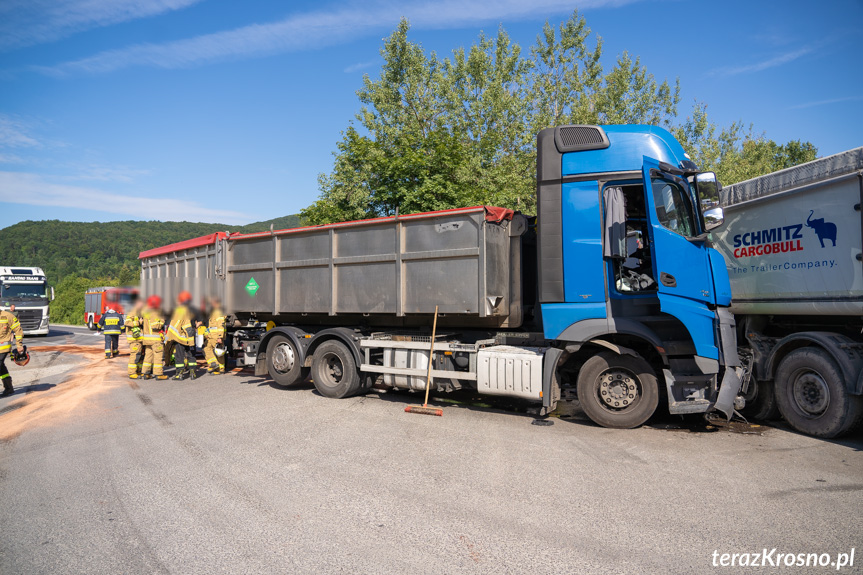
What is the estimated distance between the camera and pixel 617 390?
6270mm

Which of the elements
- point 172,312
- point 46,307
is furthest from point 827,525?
point 46,307

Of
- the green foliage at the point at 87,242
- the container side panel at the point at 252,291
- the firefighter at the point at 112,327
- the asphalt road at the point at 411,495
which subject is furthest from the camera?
the green foliage at the point at 87,242

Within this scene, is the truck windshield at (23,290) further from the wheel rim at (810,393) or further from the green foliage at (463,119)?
the wheel rim at (810,393)

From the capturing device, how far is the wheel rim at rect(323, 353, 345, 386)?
8.70 metres

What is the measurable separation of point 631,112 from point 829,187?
60.7ft

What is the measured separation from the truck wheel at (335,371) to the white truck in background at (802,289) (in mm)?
5361

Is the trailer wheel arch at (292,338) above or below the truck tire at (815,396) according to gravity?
above

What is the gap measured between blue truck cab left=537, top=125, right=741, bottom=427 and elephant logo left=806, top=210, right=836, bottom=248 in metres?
1.01

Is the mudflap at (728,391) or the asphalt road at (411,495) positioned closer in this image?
the asphalt road at (411,495)

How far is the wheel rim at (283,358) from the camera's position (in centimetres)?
913

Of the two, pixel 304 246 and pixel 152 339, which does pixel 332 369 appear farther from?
pixel 152 339

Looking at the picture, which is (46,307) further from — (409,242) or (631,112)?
(631,112)

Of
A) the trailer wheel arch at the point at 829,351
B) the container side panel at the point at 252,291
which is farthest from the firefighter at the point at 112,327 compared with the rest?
the trailer wheel arch at the point at 829,351

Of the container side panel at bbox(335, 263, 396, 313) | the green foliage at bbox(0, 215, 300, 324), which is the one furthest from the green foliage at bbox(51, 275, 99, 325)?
the container side panel at bbox(335, 263, 396, 313)
